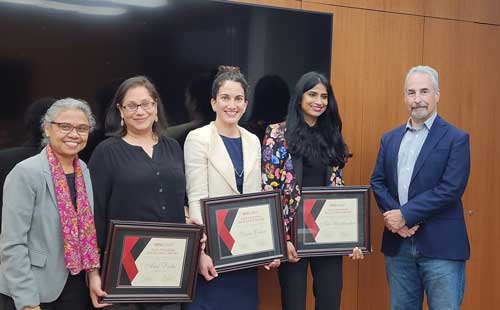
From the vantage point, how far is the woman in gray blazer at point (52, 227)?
1890 mm

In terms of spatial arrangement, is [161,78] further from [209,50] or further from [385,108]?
[385,108]

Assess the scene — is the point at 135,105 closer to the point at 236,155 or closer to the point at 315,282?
the point at 236,155

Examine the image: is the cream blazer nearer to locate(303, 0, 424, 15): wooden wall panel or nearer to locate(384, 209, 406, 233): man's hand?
locate(384, 209, 406, 233): man's hand

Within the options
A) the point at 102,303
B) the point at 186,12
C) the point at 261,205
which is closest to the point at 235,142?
the point at 261,205

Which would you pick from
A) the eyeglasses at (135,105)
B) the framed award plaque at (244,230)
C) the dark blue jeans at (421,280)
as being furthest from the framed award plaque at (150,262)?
the dark blue jeans at (421,280)

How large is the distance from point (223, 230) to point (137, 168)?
463 mm

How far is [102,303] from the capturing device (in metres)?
2.06

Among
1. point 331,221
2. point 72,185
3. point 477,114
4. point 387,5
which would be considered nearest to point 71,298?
point 72,185

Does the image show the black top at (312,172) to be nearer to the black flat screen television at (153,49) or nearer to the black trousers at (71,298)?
the black flat screen television at (153,49)

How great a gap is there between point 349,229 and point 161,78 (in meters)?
1.20

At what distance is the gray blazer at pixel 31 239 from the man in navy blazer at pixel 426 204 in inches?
64.7

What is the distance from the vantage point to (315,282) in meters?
2.72

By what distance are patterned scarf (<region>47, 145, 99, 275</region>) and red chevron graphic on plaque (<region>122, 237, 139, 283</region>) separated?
11 cm

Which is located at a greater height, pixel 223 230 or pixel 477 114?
pixel 477 114
